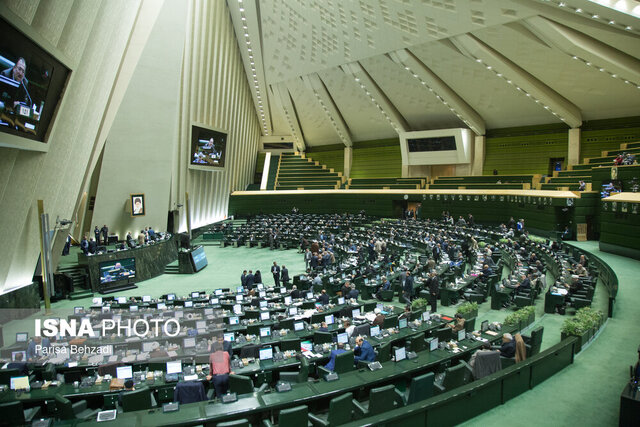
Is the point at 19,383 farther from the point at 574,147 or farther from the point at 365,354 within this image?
the point at 574,147

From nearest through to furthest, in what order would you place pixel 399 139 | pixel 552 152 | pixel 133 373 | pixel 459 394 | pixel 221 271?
1. pixel 459 394
2. pixel 133 373
3. pixel 221 271
4. pixel 552 152
5. pixel 399 139

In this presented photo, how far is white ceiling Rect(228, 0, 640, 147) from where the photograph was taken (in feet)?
60.4

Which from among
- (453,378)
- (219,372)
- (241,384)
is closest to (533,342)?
(453,378)

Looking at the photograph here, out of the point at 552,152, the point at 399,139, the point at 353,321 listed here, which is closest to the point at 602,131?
the point at 552,152

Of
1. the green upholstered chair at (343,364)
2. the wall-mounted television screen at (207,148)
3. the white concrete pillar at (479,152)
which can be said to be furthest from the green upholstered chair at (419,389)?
the white concrete pillar at (479,152)

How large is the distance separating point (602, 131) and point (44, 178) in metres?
29.8

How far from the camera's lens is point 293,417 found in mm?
5293

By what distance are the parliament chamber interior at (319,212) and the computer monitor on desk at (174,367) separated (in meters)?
0.03

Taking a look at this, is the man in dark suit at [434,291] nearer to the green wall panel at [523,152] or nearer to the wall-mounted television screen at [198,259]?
the wall-mounted television screen at [198,259]

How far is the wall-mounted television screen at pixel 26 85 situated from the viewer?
877cm

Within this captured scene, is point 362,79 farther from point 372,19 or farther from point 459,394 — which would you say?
point 459,394

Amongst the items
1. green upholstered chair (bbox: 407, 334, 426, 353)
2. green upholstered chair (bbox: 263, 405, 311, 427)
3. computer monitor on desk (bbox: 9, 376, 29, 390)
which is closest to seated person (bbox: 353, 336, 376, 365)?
green upholstered chair (bbox: 407, 334, 426, 353)

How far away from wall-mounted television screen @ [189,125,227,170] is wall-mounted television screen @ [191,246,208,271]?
7.92 metres

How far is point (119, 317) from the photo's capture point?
34.5ft
